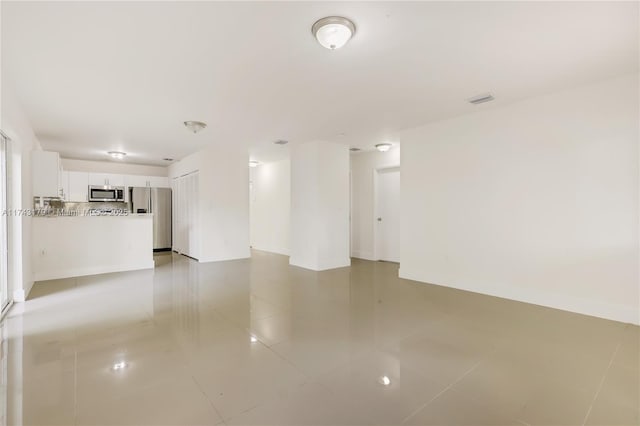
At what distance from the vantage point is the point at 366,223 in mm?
7090

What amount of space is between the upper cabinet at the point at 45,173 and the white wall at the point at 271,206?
15.3ft

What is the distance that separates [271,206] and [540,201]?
21.1 ft

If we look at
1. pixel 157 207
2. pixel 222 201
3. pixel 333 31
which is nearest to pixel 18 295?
pixel 222 201

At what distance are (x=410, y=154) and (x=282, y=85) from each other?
269 cm

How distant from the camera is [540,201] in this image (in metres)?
3.64

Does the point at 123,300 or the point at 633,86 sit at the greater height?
the point at 633,86

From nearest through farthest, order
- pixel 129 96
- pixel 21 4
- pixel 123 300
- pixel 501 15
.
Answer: pixel 21 4, pixel 501 15, pixel 129 96, pixel 123 300

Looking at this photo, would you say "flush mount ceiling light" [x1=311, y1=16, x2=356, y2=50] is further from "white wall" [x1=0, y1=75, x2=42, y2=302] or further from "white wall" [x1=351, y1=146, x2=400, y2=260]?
"white wall" [x1=351, y1=146, x2=400, y2=260]

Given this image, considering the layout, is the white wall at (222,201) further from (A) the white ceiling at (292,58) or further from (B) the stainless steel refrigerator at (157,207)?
(A) the white ceiling at (292,58)

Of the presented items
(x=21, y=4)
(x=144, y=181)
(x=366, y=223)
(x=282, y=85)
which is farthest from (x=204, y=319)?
(x=144, y=181)

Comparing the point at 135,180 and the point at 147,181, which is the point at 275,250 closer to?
the point at 147,181

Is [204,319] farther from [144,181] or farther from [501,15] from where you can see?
[144,181]

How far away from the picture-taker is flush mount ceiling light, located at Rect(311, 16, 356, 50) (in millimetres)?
2121

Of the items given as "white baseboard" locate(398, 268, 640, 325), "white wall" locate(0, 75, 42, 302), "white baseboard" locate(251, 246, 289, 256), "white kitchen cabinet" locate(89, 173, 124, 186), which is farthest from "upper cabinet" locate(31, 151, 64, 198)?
"white baseboard" locate(398, 268, 640, 325)
